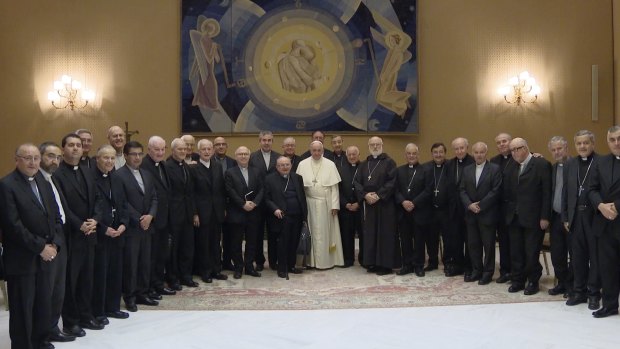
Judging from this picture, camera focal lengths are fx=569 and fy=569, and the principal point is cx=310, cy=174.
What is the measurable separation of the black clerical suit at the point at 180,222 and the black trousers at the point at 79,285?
1.50 metres

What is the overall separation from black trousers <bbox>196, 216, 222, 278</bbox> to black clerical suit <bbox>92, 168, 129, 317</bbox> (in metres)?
1.57

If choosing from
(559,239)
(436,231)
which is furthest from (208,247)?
(559,239)

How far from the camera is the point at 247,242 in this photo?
23.9 ft

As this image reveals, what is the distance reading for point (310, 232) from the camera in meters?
7.75

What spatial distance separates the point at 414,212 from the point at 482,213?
951 mm

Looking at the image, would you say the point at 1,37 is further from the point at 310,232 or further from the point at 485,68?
the point at 485,68

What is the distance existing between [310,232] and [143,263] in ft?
8.68

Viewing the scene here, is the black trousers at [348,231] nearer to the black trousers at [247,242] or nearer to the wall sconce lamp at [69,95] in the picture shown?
the black trousers at [247,242]

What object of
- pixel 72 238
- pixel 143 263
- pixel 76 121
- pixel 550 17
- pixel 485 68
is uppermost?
pixel 550 17

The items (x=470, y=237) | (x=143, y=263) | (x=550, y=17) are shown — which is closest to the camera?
(x=143, y=263)

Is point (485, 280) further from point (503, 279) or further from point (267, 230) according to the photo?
point (267, 230)

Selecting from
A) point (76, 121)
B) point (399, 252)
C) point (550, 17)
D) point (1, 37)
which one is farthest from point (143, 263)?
point (550, 17)

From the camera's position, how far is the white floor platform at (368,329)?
4570mm

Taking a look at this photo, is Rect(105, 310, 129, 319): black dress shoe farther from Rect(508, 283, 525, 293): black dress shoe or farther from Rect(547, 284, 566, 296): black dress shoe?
Rect(547, 284, 566, 296): black dress shoe
